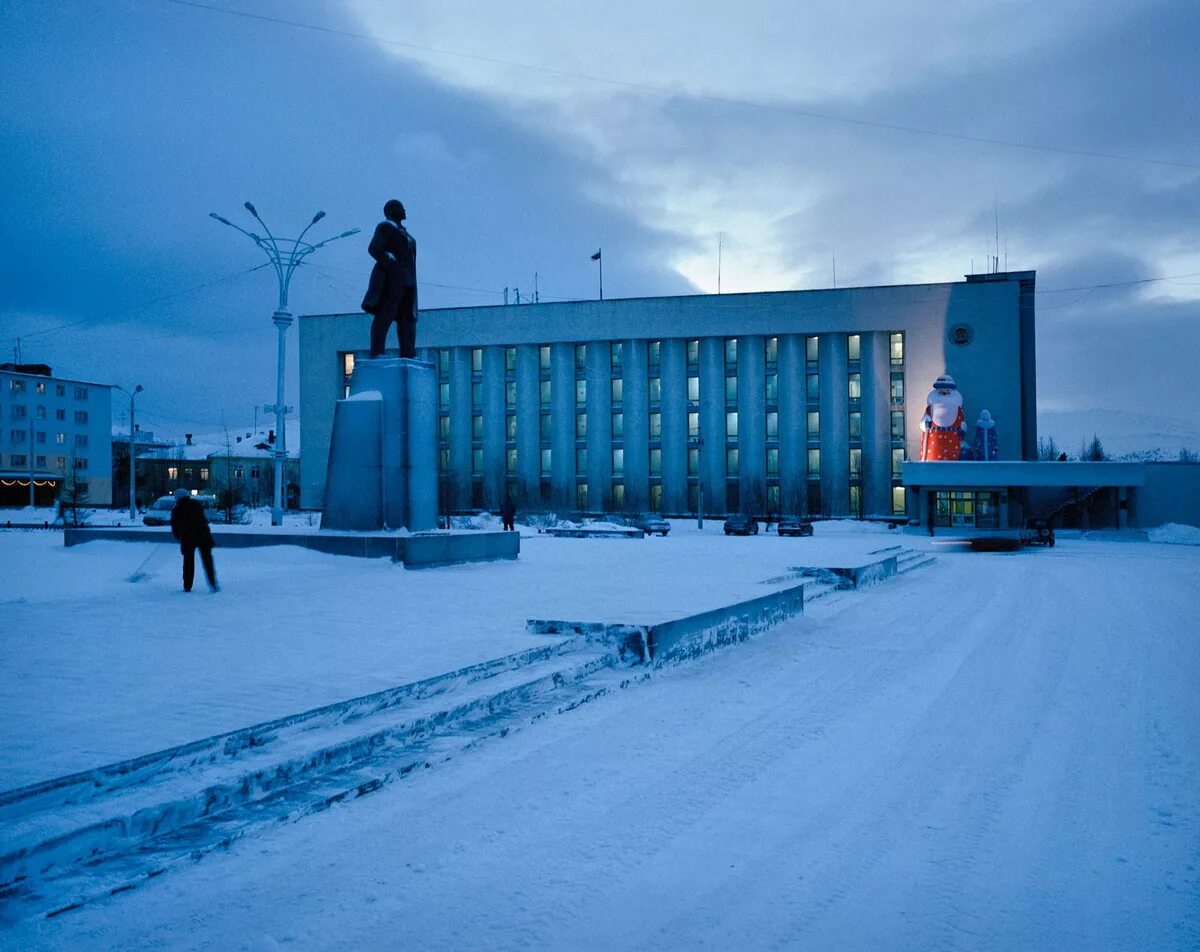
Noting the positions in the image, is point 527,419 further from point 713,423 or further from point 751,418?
point 751,418

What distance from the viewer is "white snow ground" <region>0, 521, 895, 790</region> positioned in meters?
5.72

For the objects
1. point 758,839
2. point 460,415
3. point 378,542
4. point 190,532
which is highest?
point 460,415

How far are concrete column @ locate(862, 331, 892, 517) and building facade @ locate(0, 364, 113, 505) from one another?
214 feet

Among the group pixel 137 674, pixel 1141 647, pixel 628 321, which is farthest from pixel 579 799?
pixel 628 321

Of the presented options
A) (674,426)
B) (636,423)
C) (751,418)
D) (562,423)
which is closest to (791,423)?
(751,418)

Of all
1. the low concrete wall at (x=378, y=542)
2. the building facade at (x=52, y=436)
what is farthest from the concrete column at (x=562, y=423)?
the low concrete wall at (x=378, y=542)

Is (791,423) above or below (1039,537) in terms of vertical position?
above

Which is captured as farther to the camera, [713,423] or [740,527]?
[713,423]

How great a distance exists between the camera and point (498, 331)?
70.1 meters

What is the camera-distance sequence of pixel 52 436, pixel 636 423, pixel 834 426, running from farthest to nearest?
pixel 52 436 → pixel 636 423 → pixel 834 426

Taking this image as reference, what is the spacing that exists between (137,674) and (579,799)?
4058 mm

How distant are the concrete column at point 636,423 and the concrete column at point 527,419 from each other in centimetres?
730

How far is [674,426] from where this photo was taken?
217ft

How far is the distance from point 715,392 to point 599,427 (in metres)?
9.27
